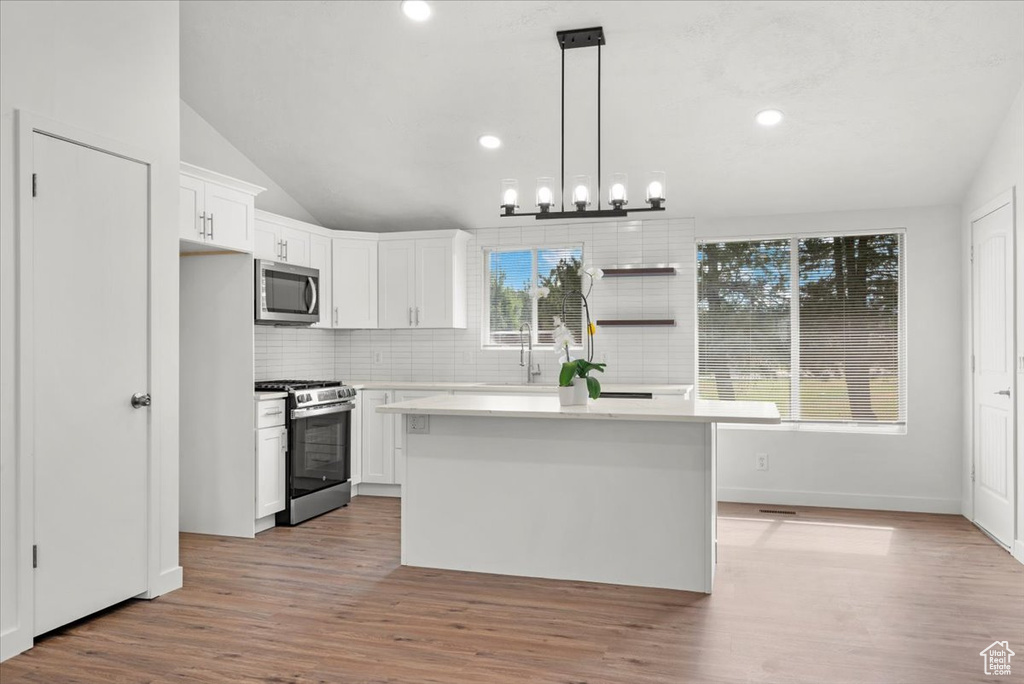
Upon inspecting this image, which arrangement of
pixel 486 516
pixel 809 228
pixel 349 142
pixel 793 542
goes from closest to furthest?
1. pixel 486 516
2. pixel 793 542
3. pixel 349 142
4. pixel 809 228

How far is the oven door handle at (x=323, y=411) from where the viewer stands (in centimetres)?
505

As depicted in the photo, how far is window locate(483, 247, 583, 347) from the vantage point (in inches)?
247

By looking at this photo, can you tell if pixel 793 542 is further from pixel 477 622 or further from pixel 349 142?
pixel 349 142

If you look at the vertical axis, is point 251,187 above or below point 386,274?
above

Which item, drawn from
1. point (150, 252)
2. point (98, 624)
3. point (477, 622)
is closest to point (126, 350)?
point (150, 252)

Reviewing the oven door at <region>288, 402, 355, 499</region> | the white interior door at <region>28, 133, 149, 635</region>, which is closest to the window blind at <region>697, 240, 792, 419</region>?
the oven door at <region>288, 402, 355, 499</region>

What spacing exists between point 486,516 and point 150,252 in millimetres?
2134

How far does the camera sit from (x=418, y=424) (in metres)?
4.16

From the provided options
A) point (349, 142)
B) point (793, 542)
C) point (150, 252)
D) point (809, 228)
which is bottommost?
point (793, 542)

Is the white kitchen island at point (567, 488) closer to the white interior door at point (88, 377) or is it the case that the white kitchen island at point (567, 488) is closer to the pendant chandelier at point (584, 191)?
the pendant chandelier at point (584, 191)

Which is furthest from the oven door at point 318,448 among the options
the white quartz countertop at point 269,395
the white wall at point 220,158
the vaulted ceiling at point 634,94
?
the vaulted ceiling at point 634,94

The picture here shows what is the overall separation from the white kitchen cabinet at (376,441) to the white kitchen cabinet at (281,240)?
3.93 ft

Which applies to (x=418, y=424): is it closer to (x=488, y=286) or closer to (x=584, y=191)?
(x=584, y=191)

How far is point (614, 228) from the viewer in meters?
6.12
